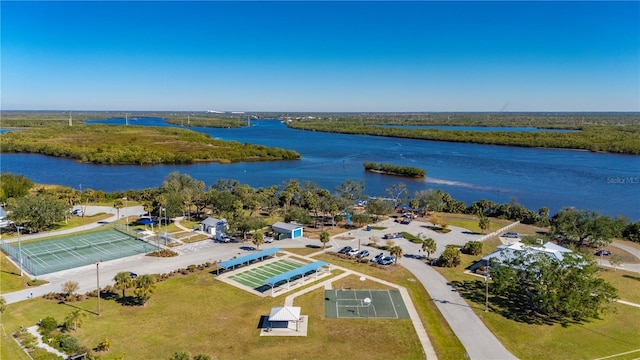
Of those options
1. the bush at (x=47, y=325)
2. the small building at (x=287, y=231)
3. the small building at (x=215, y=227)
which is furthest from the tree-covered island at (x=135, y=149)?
the bush at (x=47, y=325)

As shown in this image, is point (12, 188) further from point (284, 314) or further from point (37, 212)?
point (284, 314)

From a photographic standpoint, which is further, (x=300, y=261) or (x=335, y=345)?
(x=300, y=261)

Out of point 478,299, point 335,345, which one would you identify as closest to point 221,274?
point 335,345

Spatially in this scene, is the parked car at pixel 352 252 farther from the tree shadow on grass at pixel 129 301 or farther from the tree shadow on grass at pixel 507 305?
the tree shadow on grass at pixel 129 301

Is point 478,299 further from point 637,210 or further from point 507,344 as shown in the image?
point 637,210

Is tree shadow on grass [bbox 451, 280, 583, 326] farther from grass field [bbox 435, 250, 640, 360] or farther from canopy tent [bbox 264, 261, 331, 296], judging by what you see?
canopy tent [bbox 264, 261, 331, 296]

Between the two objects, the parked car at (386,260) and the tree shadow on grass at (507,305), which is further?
the parked car at (386,260)

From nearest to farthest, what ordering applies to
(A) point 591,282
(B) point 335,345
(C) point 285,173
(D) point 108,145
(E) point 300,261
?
1. (B) point 335,345
2. (A) point 591,282
3. (E) point 300,261
4. (C) point 285,173
5. (D) point 108,145

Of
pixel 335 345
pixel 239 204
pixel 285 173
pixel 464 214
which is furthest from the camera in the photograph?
pixel 285 173
